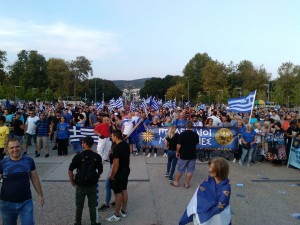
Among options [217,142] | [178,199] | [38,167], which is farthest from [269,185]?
[38,167]

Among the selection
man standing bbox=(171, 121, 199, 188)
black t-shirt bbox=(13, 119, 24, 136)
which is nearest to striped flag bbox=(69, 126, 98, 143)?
black t-shirt bbox=(13, 119, 24, 136)

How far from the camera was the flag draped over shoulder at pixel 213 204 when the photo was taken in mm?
4086

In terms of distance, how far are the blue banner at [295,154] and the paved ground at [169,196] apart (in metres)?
0.34

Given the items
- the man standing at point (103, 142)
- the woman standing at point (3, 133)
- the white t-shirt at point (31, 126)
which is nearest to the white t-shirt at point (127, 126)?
the man standing at point (103, 142)

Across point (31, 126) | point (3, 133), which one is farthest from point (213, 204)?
point (31, 126)

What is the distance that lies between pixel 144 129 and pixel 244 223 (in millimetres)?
7513

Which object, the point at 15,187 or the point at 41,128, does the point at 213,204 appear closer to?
the point at 15,187

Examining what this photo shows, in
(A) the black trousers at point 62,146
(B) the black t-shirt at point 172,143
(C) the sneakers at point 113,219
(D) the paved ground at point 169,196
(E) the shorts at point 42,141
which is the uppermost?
(B) the black t-shirt at point 172,143

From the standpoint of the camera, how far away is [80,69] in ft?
261

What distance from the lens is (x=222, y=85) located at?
241 ft

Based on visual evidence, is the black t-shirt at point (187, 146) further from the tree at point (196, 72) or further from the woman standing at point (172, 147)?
the tree at point (196, 72)

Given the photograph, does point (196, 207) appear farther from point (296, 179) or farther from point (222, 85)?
point (222, 85)

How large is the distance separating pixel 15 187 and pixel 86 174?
4.31 feet

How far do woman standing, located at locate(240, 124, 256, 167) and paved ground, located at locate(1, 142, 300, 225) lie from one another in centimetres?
50
